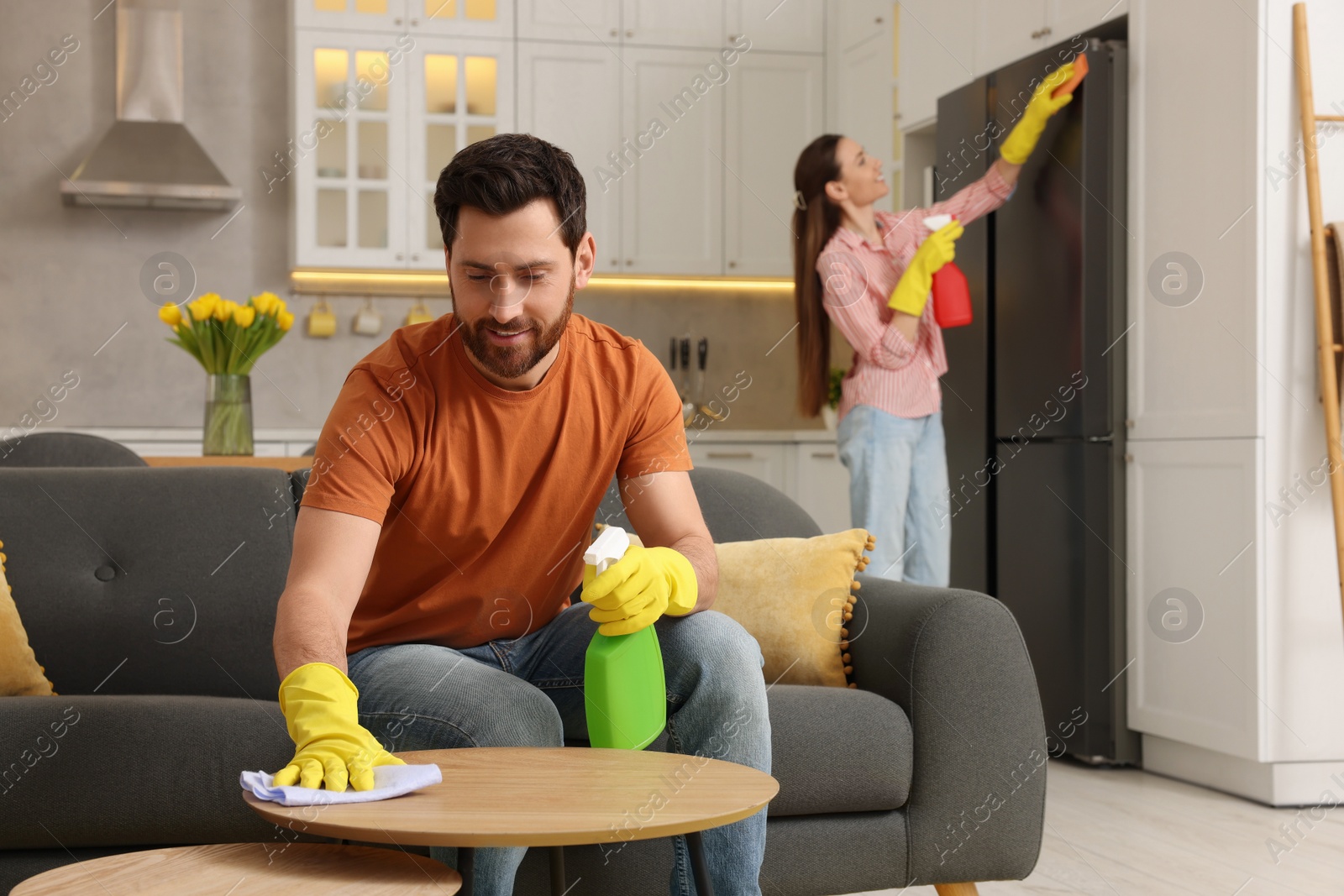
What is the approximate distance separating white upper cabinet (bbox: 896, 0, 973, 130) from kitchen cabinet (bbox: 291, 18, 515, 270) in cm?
158

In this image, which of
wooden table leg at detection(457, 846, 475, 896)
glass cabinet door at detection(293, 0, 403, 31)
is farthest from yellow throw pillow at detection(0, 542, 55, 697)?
glass cabinet door at detection(293, 0, 403, 31)

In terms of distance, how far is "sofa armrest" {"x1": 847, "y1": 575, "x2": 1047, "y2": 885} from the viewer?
1.83 metres

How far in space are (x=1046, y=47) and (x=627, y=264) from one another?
204 centimetres

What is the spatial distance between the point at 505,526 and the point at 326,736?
48cm

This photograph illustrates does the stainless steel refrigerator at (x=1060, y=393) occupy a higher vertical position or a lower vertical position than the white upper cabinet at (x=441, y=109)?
lower

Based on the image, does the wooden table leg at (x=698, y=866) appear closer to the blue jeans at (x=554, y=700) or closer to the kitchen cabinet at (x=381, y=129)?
the blue jeans at (x=554, y=700)

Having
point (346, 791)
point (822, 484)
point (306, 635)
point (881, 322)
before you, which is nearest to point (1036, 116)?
point (881, 322)

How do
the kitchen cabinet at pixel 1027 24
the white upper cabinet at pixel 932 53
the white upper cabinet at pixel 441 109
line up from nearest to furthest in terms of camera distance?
1. the kitchen cabinet at pixel 1027 24
2. the white upper cabinet at pixel 932 53
3. the white upper cabinet at pixel 441 109

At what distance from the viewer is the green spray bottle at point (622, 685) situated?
1.39m

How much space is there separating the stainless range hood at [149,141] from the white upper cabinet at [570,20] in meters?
1.30

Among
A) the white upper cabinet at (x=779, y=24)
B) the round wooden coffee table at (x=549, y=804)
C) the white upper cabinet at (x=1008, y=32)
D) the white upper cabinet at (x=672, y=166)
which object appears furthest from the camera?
the white upper cabinet at (x=779, y=24)

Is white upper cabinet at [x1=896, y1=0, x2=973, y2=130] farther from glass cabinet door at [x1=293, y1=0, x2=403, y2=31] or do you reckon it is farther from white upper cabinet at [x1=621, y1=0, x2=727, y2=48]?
glass cabinet door at [x1=293, y1=0, x2=403, y2=31]

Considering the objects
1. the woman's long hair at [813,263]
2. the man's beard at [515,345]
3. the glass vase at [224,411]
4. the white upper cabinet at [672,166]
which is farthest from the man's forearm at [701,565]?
the white upper cabinet at [672,166]

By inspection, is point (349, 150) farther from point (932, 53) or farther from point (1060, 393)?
point (1060, 393)
